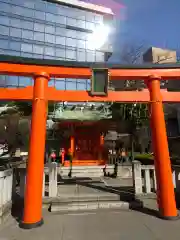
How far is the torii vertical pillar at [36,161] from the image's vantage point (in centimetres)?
504

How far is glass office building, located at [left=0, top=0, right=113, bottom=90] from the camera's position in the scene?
39250 mm

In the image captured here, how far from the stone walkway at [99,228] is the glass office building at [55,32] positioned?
33.4 metres

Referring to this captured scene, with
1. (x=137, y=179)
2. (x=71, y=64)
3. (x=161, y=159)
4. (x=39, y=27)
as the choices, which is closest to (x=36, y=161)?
(x=71, y=64)

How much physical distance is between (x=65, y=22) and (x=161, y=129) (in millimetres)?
45218

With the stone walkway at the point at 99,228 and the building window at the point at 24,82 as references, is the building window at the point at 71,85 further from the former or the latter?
the stone walkway at the point at 99,228

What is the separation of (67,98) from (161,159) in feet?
10.5

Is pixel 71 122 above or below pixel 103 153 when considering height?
above

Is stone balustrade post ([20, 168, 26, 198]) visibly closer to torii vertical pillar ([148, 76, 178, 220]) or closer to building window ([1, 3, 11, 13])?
torii vertical pillar ([148, 76, 178, 220])

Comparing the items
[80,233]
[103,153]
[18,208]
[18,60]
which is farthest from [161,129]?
[103,153]

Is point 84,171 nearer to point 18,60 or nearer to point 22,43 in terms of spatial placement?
point 18,60

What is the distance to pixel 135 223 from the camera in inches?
203

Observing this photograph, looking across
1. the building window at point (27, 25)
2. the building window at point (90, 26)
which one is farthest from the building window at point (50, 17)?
the building window at point (90, 26)

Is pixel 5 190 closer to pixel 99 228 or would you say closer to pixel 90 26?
pixel 99 228

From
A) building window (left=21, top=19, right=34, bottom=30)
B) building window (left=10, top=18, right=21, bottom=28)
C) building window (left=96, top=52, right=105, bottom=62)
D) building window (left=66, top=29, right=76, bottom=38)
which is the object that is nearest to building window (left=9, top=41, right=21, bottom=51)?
building window (left=10, top=18, right=21, bottom=28)
